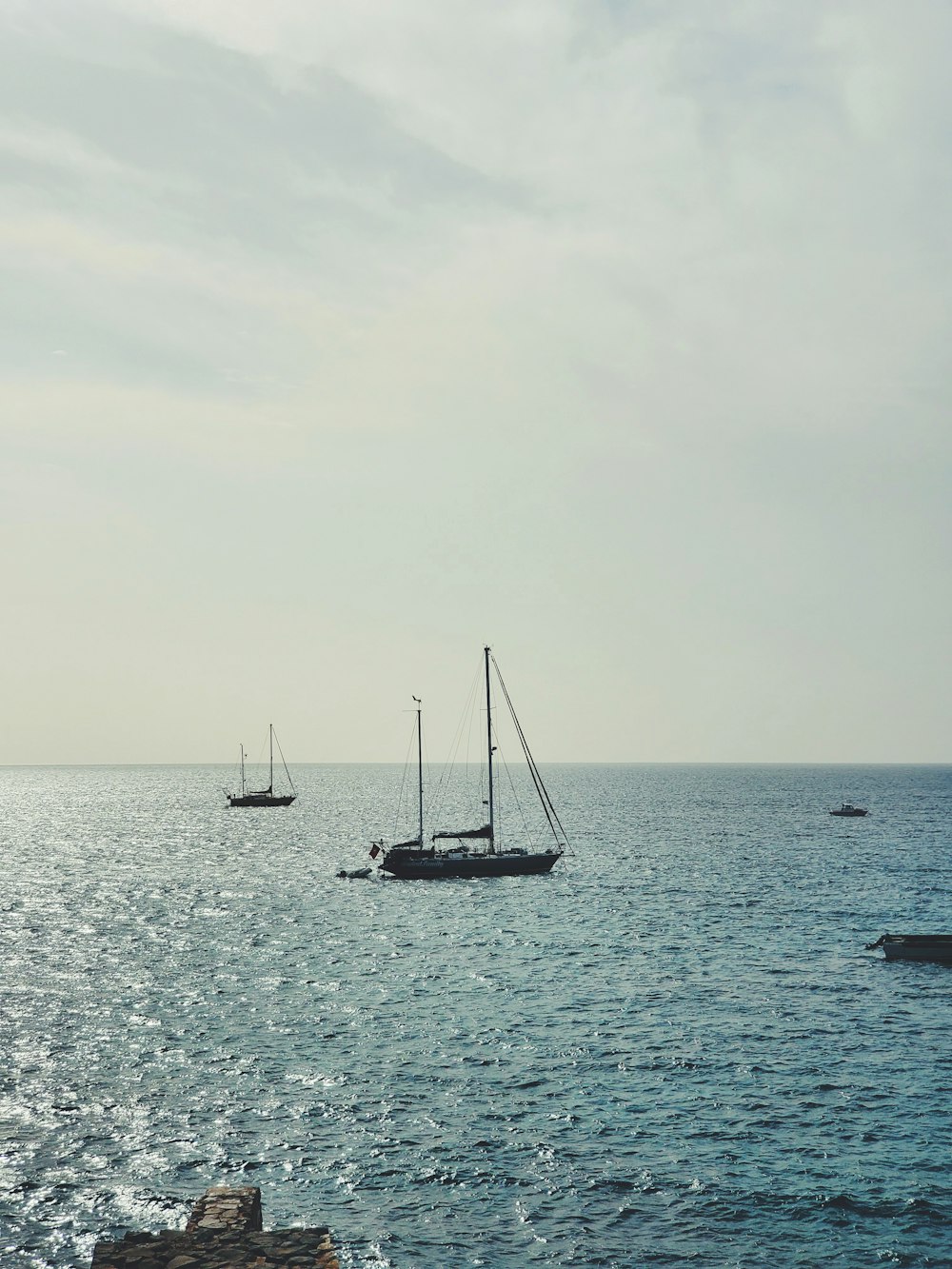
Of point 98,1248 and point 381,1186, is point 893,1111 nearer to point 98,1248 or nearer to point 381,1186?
point 381,1186

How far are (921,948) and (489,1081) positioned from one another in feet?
113

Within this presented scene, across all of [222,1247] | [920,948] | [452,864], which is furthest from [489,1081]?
[452,864]

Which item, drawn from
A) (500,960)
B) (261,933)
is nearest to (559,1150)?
(500,960)

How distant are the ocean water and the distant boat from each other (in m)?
1.12

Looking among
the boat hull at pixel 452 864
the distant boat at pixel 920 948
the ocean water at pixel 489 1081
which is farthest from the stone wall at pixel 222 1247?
the boat hull at pixel 452 864

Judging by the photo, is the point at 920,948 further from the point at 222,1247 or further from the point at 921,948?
the point at 222,1247

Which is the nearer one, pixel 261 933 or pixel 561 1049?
pixel 561 1049

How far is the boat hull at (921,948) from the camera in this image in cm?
6050

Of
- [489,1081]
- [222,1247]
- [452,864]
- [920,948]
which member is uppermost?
[222,1247]

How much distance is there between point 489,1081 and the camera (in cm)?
3788

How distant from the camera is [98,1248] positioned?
2152cm

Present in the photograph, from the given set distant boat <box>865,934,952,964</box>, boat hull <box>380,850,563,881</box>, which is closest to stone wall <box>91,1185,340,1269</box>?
distant boat <box>865,934,952,964</box>

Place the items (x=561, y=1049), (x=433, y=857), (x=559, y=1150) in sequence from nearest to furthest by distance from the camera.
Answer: (x=559, y=1150), (x=561, y=1049), (x=433, y=857)

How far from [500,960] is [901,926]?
32294 mm
